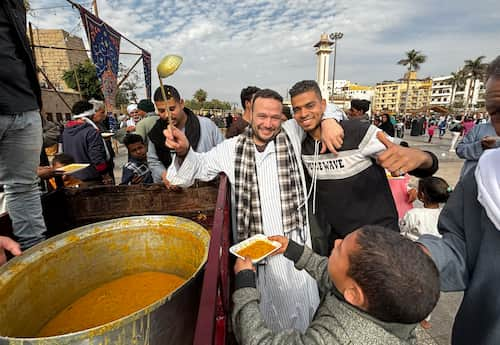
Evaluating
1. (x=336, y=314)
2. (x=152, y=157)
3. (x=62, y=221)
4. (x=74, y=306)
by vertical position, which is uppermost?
(x=152, y=157)

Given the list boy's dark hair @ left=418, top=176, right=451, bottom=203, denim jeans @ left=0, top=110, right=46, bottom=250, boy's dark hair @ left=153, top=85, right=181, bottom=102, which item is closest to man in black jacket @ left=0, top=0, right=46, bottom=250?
denim jeans @ left=0, top=110, right=46, bottom=250

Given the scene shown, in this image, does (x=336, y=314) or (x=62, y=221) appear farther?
(x=62, y=221)

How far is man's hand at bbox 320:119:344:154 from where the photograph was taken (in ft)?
6.15

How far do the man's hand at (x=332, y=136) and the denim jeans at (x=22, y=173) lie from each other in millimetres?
2031

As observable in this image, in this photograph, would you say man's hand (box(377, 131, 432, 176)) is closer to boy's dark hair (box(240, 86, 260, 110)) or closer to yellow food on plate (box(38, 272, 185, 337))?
yellow food on plate (box(38, 272, 185, 337))

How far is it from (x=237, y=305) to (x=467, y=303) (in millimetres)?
991

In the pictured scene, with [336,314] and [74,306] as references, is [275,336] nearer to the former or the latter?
[336,314]

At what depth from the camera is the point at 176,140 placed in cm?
194

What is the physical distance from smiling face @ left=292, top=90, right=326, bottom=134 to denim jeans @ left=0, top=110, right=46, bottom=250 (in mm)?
1885

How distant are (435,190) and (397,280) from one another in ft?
7.47

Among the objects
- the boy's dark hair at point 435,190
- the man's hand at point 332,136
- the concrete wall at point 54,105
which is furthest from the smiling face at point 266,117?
the concrete wall at point 54,105

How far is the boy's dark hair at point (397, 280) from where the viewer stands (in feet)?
2.71

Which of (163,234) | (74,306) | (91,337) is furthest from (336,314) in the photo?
(74,306)

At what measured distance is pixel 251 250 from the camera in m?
1.52
